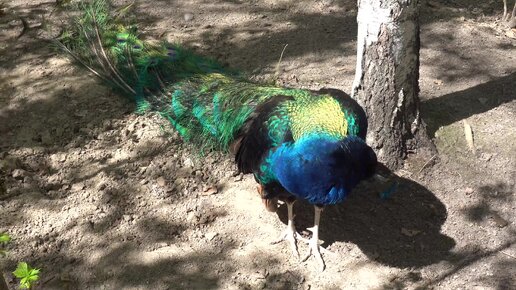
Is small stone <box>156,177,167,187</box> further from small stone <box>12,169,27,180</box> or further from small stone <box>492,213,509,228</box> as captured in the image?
small stone <box>492,213,509,228</box>

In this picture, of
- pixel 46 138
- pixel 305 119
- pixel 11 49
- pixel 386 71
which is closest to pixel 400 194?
pixel 386 71

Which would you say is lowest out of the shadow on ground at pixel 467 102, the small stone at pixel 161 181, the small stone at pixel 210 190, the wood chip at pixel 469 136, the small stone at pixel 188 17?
the small stone at pixel 210 190

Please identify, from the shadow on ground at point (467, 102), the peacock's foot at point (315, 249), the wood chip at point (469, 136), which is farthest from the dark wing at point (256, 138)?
the wood chip at point (469, 136)

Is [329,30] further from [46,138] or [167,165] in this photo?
[46,138]

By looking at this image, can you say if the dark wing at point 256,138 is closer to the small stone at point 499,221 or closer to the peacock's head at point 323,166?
the peacock's head at point 323,166

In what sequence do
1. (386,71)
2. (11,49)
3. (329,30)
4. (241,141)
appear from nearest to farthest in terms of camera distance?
(241,141) < (386,71) < (11,49) < (329,30)

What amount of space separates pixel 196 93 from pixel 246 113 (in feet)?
1.94

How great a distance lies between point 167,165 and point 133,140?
1.38 ft

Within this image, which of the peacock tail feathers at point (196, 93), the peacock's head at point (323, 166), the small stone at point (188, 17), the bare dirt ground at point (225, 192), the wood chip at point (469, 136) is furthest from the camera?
the small stone at point (188, 17)

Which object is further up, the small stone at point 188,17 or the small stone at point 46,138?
the small stone at point 188,17

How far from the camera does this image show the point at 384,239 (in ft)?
13.6

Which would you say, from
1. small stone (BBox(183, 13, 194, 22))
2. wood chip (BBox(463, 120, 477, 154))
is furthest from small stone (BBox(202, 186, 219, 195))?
small stone (BBox(183, 13, 194, 22))

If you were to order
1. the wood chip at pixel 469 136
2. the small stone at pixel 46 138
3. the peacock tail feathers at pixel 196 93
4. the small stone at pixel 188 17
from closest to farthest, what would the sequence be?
the peacock tail feathers at pixel 196 93
the wood chip at pixel 469 136
the small stone at pixel 46 138
the small stone at pixel 188 17

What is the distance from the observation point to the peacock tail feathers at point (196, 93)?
3.69 meters
